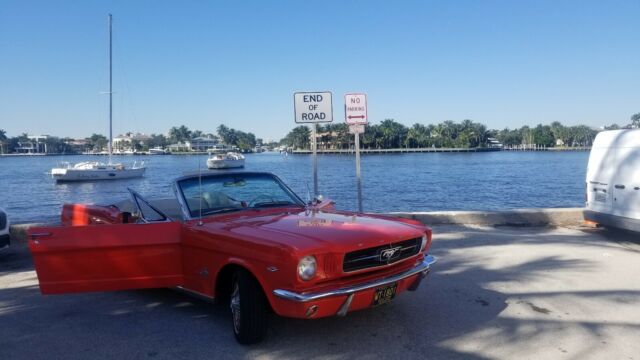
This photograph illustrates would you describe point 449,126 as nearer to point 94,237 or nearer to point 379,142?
point 379,142

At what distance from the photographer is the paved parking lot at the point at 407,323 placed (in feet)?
13.4

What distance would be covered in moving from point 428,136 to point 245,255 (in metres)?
189

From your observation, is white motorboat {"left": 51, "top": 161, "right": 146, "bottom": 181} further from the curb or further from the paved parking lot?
the paved parking lot

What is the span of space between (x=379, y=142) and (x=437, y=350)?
173 meters

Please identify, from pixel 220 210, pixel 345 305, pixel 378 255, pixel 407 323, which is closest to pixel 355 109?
pixel 220 210

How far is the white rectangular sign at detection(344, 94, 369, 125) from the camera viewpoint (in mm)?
9727

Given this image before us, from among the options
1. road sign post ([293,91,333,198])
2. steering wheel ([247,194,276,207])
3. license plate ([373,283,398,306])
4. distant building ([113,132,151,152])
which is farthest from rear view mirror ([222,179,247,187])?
distant building ([113,132,151,152])

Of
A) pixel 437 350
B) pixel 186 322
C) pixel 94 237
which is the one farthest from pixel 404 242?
pixel 94 237

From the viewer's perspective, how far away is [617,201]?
8430 millimetres

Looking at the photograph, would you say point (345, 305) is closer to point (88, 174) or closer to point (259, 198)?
point (259, 198)

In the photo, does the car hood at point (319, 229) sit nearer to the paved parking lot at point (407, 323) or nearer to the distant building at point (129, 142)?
the paved parking lot at point (407, 323)

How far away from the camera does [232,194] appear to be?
5.41m

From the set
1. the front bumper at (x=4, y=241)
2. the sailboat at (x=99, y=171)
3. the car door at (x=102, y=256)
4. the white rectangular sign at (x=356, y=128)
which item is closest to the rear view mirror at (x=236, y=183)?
the car door at (x=102, y=256)

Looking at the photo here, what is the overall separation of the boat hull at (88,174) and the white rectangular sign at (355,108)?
4695 cm
